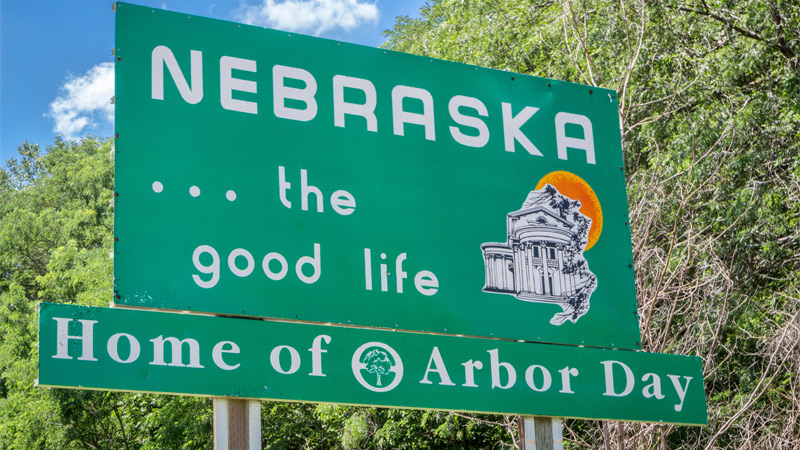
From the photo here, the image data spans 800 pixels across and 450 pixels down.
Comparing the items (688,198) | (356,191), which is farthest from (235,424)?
(688,198)

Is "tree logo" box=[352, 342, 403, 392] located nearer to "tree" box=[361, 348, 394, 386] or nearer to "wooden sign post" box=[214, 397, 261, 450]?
"tree" box=[361, 348, 394, 386]

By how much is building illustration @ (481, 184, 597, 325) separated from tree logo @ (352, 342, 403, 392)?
2.17 feet

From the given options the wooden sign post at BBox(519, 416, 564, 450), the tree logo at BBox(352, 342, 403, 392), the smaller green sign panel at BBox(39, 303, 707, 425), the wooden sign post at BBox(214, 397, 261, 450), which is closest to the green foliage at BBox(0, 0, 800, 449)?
the smaller green sign panel at BBox(39, 303, 707, 425)

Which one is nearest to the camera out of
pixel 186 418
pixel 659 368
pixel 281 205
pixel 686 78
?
pixel 281 205

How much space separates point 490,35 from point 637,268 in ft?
27.9

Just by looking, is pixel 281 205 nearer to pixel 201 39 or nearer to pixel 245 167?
pixel 245 167

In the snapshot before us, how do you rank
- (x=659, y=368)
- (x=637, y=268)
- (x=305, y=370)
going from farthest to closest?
(x=637, y=268)
(x=659, y=368)
(x=305, y=370)

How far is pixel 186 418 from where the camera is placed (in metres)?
21.0

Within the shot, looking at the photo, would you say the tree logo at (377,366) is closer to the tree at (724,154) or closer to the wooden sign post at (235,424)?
the wooden sign post at (235,424)

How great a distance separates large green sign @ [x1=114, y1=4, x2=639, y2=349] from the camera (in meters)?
4.34

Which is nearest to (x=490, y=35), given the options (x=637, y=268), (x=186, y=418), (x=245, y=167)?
(x=637, y=268)

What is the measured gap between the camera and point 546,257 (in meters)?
5.03

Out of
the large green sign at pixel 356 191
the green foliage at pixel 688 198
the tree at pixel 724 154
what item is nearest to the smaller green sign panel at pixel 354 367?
the large green sign at pixel 356 191

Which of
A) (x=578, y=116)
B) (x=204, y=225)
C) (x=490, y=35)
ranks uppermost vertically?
(x=490, y=35)
